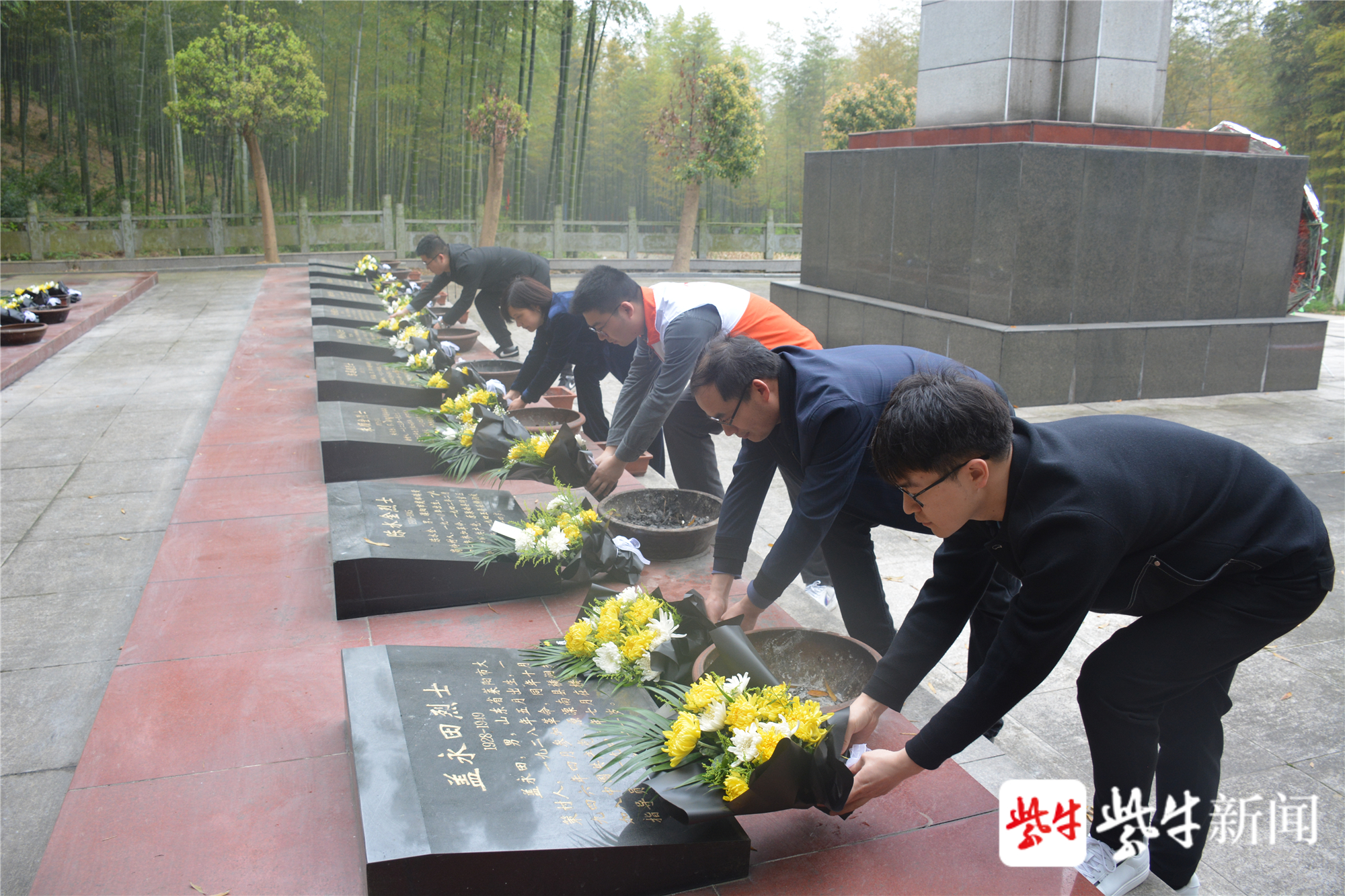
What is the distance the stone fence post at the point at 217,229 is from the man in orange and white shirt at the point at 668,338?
15602 mm

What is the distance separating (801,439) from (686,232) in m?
17.5

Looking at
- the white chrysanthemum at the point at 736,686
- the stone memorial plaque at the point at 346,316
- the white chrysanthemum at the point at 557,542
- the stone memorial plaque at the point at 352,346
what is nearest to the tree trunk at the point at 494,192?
the stone memorial plaque at the point at 346,316

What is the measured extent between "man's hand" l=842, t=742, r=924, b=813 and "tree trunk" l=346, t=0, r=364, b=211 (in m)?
18.0

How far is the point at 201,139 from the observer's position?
1856 cm

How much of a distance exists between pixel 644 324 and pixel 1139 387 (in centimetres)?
449

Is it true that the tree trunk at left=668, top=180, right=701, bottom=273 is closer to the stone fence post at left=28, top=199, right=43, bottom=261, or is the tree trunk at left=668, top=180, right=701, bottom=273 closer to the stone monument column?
the stone fence post at left=28, top=199, right=43, bottom=261

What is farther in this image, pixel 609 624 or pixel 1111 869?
pixel 609 624

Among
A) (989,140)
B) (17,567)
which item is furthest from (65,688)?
(989,140)

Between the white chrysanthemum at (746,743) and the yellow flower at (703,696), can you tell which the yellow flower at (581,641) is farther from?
the white chrysanthemum at (746,743)

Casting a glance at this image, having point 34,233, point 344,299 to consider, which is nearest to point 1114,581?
point 344,299

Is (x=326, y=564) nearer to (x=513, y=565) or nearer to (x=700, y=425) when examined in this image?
(x=513, y=565)

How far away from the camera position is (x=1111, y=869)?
1923 millimetres

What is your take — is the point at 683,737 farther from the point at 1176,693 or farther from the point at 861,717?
the point at 1176,693

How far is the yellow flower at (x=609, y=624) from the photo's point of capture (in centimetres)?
208
